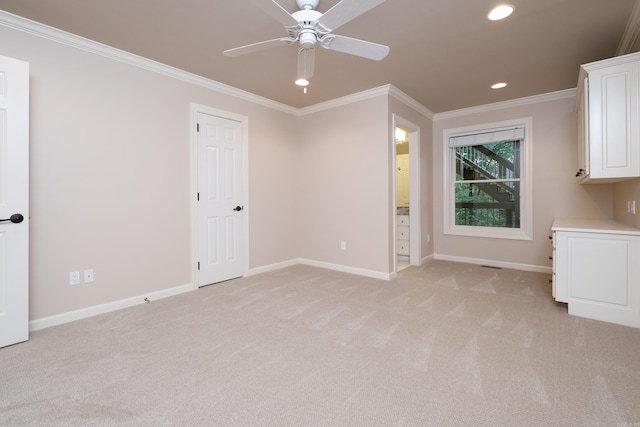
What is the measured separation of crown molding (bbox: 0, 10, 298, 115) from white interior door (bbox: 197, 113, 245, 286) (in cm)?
39

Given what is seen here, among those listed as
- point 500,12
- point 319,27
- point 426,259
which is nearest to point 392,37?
point 500,12

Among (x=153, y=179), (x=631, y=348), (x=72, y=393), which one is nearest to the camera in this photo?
(x=72, y=393)

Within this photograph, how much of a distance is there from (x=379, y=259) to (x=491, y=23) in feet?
9.19

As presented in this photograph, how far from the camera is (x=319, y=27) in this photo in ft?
6.97

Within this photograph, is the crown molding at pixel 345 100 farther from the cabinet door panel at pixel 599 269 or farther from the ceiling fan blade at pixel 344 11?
the cabinet door panel at pixel 599 269

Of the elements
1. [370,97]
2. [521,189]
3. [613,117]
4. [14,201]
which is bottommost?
[14,201]

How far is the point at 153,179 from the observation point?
3283 mm

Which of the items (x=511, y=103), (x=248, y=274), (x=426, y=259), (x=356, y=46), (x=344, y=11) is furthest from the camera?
(x=426, y=259)

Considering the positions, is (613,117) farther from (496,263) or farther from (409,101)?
(496,263)

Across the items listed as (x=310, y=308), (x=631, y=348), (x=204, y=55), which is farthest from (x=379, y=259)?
(x=204, y=55)

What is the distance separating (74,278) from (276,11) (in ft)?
9.43

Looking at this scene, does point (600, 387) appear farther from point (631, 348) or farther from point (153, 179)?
point (153, 179)

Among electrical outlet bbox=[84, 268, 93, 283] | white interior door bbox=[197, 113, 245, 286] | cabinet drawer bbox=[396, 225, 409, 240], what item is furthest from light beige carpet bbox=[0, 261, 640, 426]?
cabinet drawer bbox=[396, 225, 409, 240]

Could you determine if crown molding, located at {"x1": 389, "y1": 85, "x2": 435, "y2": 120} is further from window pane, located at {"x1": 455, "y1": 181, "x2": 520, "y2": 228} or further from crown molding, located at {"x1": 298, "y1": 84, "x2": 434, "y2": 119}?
window pane, located at {"x1": 455, "y1": 181, "x2": 520, "y2": 228}
